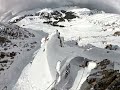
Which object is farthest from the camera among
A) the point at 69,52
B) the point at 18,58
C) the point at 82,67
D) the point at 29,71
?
the point at 18,58

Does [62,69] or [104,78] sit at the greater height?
[104,78]

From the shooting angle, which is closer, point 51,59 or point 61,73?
point 61,73

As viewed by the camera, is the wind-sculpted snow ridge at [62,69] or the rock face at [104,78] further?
the wind-sculpted snow ridge at [62,69]

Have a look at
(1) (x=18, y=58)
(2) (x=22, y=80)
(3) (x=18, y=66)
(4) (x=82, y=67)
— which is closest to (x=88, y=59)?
(4) (x=82, y=67)

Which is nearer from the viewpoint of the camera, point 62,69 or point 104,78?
point 104,78

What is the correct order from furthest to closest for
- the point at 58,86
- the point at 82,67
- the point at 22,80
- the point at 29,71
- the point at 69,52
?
the point at 69,52, the point at 29,71, the point at 22,80, the point at 82,67, the point at 58,86

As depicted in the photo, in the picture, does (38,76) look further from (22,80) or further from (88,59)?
(88,59)
